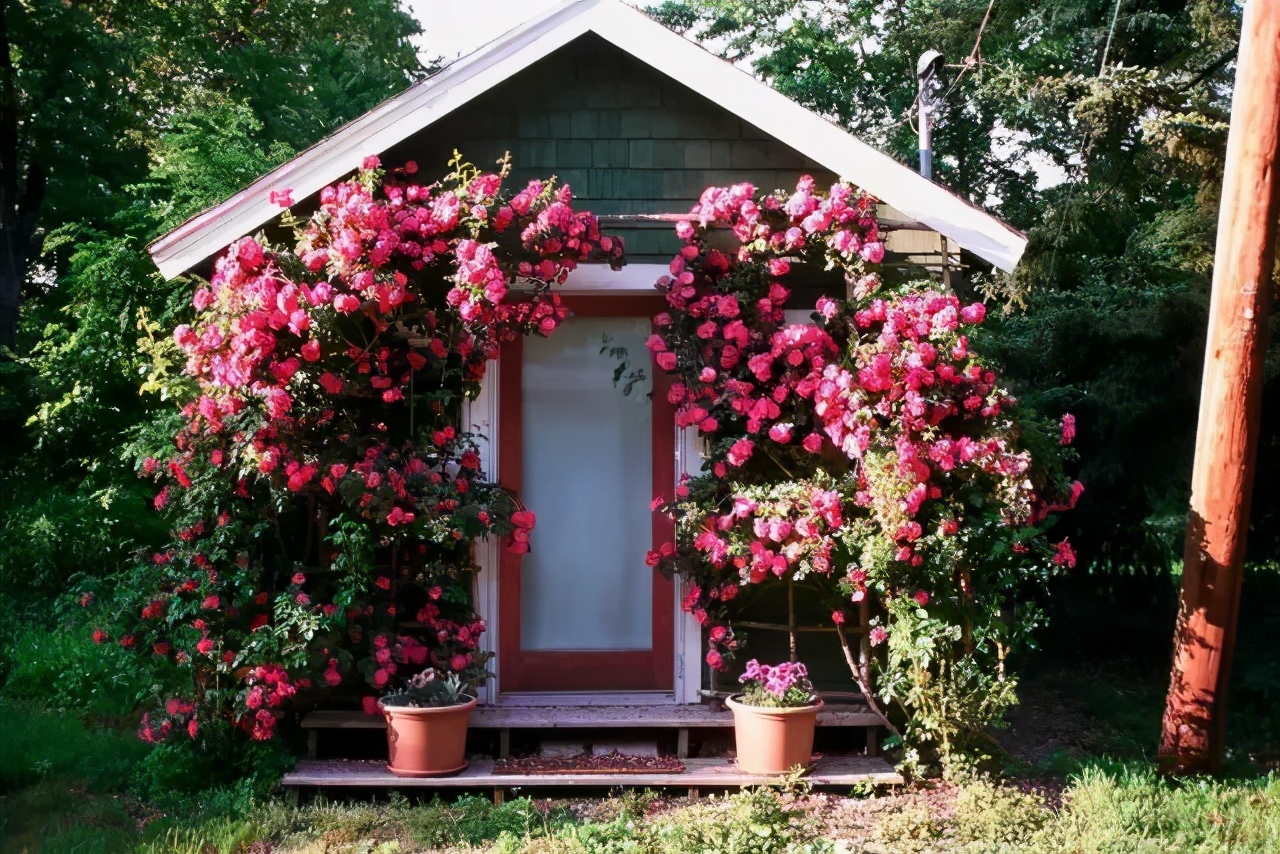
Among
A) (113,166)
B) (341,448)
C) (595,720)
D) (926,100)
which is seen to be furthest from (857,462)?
(113,166)

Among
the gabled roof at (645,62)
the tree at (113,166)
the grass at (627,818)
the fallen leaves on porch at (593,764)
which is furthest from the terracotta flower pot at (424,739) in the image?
the tree at (113,166)

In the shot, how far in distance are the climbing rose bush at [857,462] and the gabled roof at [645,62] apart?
26 centimetres

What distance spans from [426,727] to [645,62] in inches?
145

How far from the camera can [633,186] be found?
6801mm

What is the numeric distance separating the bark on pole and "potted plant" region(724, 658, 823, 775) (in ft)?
6.82

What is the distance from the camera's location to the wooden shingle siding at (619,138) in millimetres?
6773

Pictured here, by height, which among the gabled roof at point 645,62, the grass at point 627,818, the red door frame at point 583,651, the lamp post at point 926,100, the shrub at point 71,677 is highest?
the lamp post at point 926,100

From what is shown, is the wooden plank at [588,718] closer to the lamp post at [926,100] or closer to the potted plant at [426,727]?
the potted plant at [426,727]

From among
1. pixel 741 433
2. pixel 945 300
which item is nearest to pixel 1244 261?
pixel 945 300

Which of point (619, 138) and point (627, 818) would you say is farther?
point (619, 138)

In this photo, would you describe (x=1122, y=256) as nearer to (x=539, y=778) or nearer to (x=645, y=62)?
(x=645, y=62)

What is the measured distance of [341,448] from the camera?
6.05 meters

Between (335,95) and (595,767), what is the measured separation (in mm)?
15394

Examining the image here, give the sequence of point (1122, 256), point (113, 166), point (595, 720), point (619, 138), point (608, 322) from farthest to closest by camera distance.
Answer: point (113, 166) < point (1122, 256) < point (608, 322) < point (619, 138) < point (595, 720)
